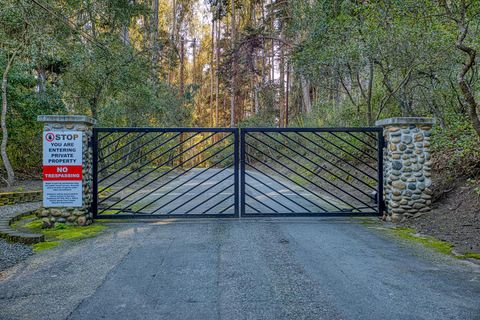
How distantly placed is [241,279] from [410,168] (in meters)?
4.48

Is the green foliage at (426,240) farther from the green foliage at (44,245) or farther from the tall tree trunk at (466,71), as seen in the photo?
the green foliage at (44,245)

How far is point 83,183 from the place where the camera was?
21.1 feet

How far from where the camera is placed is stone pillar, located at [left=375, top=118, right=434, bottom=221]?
668cm

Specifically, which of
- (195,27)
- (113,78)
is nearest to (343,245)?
(113,78)

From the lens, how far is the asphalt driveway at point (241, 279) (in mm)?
2996

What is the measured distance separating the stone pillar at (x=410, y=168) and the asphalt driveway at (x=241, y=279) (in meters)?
1.36

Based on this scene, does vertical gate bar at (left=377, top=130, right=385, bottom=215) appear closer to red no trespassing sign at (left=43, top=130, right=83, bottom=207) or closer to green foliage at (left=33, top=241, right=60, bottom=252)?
red no trespassing sign at (left=43, top=130, right=83, bottom=207)

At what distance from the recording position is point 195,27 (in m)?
38.0

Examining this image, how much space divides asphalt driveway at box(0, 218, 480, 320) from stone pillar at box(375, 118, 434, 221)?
136 cm

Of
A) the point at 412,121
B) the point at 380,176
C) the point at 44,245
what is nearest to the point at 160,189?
the point at 44,245

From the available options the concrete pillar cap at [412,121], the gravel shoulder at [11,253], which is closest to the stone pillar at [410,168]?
the concrete pillar cap at [412,121]

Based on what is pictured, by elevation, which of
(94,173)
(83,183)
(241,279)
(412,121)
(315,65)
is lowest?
(241,279)

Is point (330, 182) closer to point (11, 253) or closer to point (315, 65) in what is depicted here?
point (315, 65)

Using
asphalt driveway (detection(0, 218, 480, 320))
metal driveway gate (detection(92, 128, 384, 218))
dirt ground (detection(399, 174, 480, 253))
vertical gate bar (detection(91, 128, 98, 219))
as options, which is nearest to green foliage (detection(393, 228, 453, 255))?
dirt ground (detection(399, 174, 480, 253))
